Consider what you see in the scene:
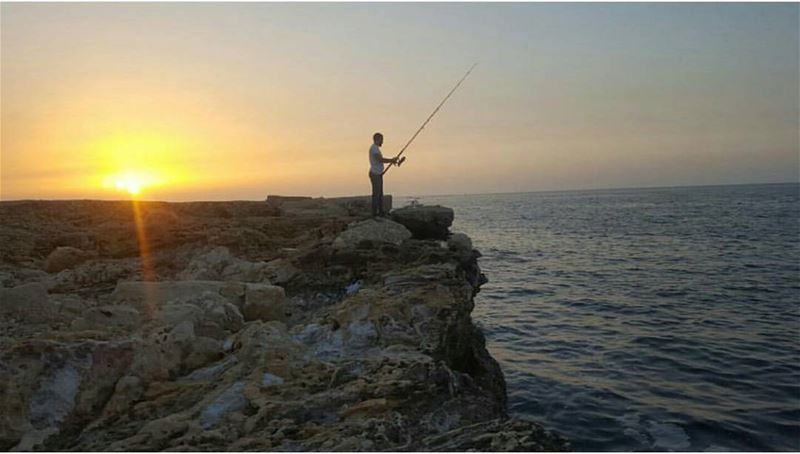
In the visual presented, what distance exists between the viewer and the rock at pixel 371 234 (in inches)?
352

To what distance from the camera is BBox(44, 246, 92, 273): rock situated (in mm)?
8312

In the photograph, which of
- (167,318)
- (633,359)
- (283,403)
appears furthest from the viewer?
(633,359)

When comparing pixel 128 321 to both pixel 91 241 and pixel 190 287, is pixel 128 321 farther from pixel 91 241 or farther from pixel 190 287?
pixel 91 241

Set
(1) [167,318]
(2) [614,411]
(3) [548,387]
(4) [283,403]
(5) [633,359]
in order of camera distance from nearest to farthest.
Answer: (4) [283,403] → (1) [167,318] → (2) [614,411] → (3) [548,387] → (5) [633,359]

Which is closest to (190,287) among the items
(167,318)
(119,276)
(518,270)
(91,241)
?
(167,318)

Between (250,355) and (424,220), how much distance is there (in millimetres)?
8875

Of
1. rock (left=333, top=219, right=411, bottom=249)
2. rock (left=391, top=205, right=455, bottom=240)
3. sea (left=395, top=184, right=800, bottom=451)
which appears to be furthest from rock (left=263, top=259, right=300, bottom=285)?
rock (left=391, top=205, right=455, bottom=240)

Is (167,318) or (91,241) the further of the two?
(91,241)

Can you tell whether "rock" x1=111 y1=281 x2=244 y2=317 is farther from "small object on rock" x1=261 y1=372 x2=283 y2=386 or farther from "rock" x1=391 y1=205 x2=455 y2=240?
"rock" x1=391 y1=205 x2=455 y2=240

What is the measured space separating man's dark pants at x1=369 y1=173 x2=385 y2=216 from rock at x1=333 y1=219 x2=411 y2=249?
5.47ft

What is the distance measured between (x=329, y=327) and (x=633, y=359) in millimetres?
6739

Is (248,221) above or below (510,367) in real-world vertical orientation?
above

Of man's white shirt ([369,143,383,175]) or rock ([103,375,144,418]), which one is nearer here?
rock ([103,375,144,418])

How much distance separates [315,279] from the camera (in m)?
7.95
